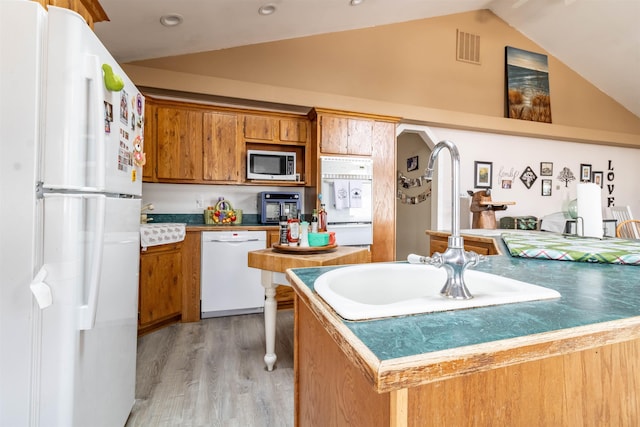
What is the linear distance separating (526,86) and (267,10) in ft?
14.3

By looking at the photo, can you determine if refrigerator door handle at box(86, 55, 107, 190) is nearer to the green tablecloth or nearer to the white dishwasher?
the green tablecloth

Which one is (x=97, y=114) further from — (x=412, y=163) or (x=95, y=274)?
(x=412, y=163)

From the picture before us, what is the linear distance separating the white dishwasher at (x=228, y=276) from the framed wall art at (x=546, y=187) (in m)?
4.97

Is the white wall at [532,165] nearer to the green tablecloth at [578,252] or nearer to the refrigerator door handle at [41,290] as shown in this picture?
the green tablecloth at [578,252]

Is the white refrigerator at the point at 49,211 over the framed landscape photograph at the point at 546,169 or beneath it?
beneath

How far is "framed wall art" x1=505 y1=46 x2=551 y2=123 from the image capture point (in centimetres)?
479

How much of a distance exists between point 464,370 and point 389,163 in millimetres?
3548

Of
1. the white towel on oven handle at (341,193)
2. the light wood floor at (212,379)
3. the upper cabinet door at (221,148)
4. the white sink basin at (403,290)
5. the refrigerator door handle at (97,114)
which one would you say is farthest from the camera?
the white towel on oven handle at (341,193)

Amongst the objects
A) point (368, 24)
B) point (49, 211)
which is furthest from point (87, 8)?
point (368, 24)

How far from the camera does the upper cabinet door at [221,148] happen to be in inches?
132

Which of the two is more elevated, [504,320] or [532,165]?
[532,165]

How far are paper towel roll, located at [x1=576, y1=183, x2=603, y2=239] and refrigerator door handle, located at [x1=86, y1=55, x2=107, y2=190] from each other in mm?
2389

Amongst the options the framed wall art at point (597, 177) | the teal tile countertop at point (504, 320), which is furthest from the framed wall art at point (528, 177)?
the teal tile countertop at point (504, 320)

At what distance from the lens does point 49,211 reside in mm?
968
